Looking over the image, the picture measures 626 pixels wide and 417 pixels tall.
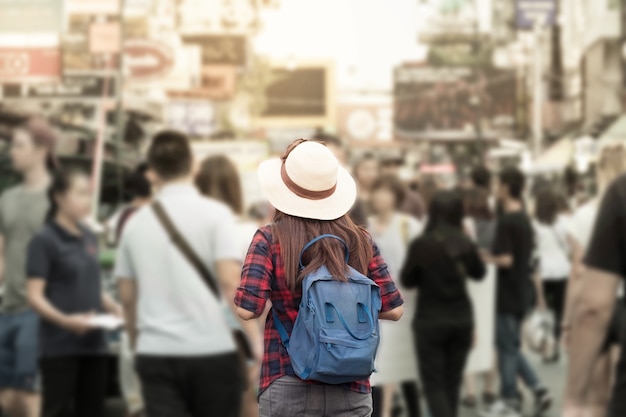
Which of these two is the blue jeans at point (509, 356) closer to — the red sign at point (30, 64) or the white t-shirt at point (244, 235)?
the white t-shirt at point (244, 235)

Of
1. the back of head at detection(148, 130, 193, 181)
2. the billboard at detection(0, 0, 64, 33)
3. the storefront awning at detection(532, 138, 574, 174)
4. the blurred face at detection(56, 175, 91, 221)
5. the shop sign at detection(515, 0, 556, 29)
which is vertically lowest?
the storefront awning at detection(532, 138, 574, 174)

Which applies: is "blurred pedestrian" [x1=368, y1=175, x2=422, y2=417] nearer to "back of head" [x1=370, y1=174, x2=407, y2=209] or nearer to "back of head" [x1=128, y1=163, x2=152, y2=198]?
"back of head" [x1=370, y1=174, x2=407, y2=209]

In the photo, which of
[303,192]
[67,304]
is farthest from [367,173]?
[303,192]

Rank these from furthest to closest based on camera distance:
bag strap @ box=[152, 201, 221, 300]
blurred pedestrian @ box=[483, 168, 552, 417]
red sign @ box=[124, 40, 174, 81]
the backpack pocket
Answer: red sign @ box=[124, 40, 174, 81], blurred pedestrian @ box=[483, 168, 552, 417], bag strap @ box=[152, 201, 221, 300], the backpack pocket

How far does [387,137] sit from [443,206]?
201ft

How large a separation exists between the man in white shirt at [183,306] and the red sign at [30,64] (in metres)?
15.5

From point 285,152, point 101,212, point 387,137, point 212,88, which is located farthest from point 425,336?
point 387,137

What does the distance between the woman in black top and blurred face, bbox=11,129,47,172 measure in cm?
244

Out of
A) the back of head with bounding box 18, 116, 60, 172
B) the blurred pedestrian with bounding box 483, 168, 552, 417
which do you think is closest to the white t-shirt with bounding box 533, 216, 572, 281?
the blurred pedestrian with bounding box 483, 168, 552, 417

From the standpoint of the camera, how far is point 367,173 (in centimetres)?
950

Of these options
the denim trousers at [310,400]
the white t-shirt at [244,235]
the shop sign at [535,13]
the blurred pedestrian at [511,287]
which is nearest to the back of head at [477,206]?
the blurred pedestrian at [511,287]

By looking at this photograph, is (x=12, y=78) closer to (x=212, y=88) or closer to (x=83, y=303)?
(x=83, y=303)

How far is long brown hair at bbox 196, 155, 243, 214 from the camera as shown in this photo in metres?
6.64

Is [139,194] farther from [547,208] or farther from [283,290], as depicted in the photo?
[283,290]
